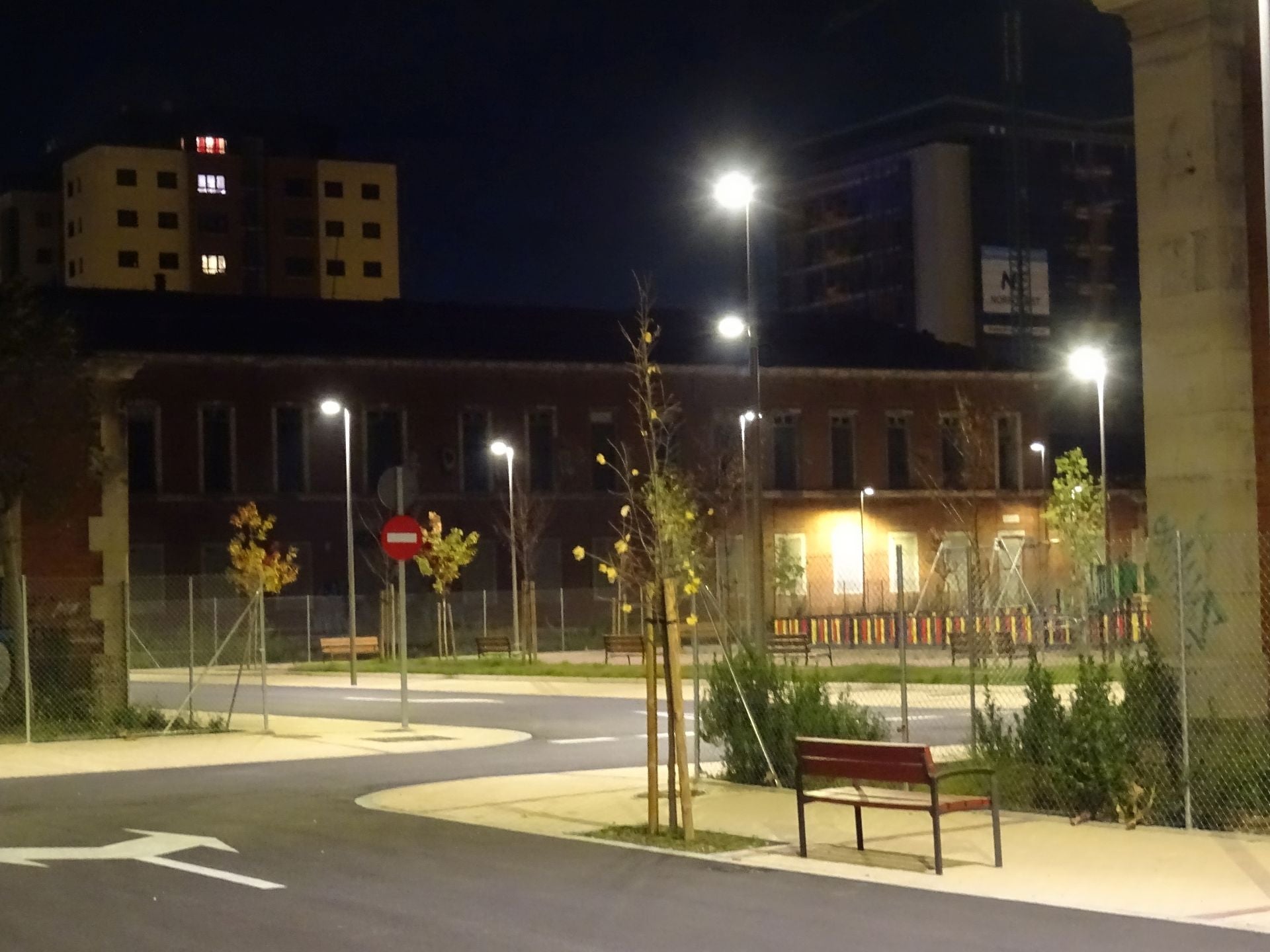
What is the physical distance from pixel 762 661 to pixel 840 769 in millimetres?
5416

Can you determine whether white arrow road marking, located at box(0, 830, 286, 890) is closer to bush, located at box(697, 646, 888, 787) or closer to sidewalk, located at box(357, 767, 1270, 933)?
sidewalk, located at box(357, 767, 1270, 933)

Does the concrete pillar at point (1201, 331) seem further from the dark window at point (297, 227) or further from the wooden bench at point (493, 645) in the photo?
the dark window at point (297, 227)

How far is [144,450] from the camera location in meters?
57.8

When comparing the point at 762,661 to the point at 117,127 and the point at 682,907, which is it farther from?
the point at 117,127

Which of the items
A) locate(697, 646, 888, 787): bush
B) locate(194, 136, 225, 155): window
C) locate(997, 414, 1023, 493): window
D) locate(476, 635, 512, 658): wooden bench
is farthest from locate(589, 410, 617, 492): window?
locate(194, 136, 225, 155): window

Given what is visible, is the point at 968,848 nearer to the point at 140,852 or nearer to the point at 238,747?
the point at 140,852

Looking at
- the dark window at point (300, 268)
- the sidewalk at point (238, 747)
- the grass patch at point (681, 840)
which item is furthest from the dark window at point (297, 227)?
the grass patch at point (681, 840)

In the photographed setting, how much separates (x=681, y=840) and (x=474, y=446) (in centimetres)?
4819

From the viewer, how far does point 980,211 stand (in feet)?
366

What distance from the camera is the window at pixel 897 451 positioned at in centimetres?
6919

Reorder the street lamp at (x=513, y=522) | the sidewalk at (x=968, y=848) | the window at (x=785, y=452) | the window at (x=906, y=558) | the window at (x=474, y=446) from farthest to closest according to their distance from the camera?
the window at (x=785, y=452), the window at (x=906, y=558), the window at (x=474, y=446), the street lamp at (x=513, y=522), the sidewalk at (x=968, y=848)

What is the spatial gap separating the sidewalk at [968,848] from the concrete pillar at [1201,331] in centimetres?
245

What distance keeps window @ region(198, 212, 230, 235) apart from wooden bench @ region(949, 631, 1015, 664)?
246 ft

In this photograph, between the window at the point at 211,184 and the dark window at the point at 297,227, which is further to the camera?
the dark window at the point at 297,227
